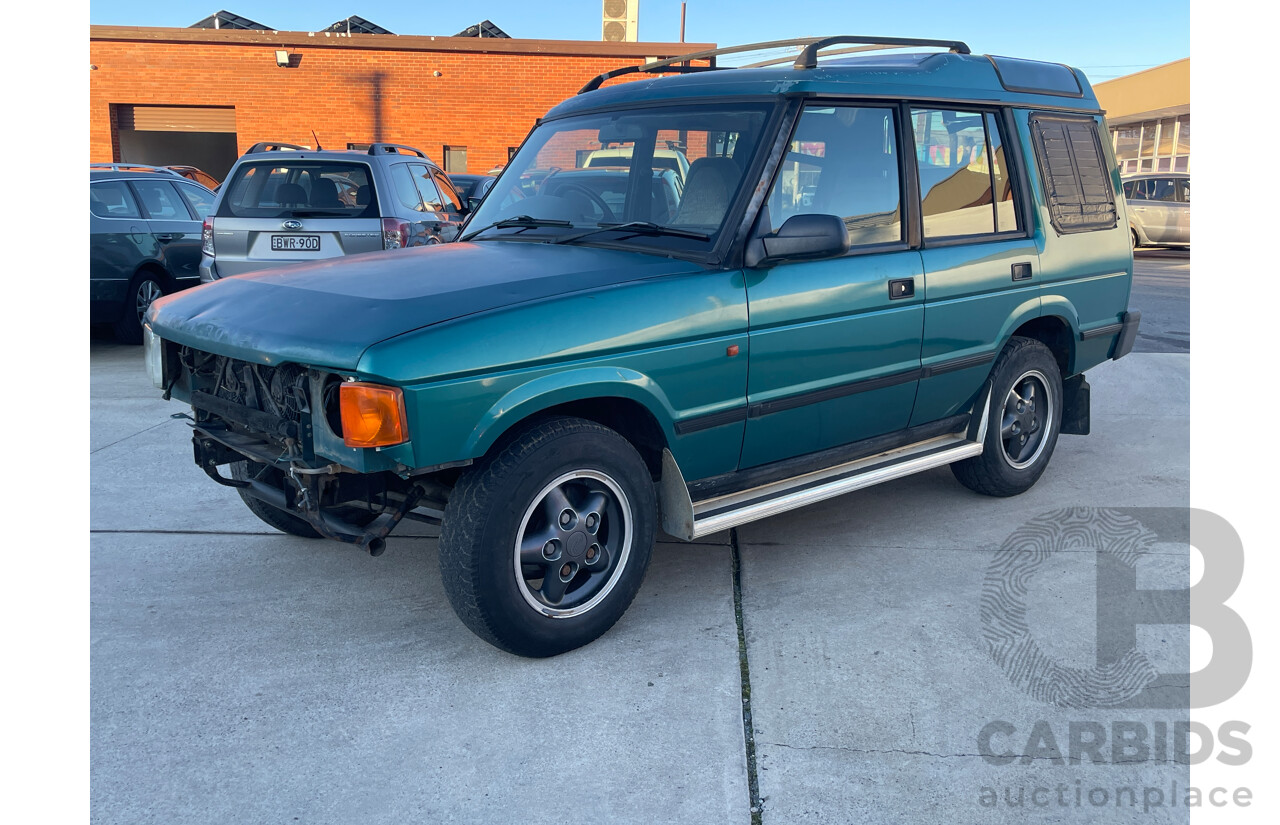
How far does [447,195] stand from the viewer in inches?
379

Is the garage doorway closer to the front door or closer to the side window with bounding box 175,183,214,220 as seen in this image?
the side window with bounding box 175,183,214,220

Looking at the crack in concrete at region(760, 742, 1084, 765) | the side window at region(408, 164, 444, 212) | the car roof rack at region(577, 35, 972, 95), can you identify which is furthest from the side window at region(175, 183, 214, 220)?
the crack in concrete at region(760, 742, 1084, 765)

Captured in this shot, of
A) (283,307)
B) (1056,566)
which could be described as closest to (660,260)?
(283,307)

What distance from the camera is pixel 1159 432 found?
663 cm

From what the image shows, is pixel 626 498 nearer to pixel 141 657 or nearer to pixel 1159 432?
pixel 141 657

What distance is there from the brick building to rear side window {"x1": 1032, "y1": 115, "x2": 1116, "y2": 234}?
777 inches

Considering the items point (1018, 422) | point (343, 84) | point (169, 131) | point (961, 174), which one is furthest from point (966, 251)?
point (169, 131)

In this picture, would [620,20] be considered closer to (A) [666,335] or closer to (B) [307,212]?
(B) [307,212]

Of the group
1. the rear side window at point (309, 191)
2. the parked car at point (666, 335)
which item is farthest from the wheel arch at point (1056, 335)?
the rear side window at point (309, 191)

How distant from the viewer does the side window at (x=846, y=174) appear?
399 cm

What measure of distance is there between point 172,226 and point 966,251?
8.39 m

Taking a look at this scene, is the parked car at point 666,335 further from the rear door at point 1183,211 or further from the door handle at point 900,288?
the rear door at point 1183,211

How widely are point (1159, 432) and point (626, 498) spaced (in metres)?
4.65

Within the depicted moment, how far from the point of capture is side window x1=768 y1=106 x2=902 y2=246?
3992 mm
